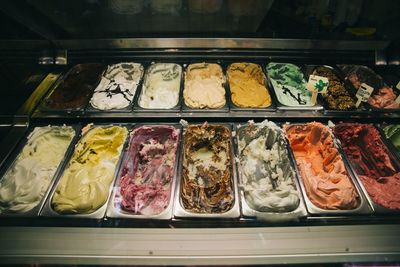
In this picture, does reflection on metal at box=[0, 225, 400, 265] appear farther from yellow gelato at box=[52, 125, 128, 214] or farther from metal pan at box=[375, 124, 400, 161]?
metal pan at box=[375, 124, 400, 161]

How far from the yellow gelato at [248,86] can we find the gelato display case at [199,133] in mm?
17

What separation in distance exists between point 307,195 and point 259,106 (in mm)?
990

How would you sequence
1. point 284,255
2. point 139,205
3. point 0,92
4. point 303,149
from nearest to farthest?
point 284,255, point 139,205, point 0,92, point 303,149

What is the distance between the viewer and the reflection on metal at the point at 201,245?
1.87m

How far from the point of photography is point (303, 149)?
2.75 metres

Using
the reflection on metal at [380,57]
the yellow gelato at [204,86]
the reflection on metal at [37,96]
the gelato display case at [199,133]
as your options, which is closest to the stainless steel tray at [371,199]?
the gelato display case at [199,133]

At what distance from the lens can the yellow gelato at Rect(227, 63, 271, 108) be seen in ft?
9.59

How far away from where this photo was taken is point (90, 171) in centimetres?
244

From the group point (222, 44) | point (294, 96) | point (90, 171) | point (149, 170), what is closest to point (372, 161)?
point (294, 96)

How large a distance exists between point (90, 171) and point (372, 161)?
7.90ft
